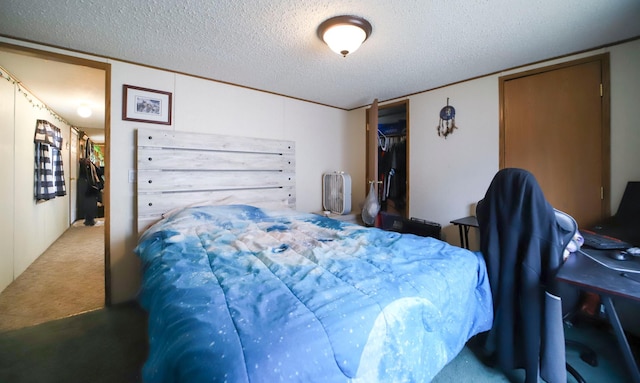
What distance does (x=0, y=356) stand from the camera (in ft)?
5.56

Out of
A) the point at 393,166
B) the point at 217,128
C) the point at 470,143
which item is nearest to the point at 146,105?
the point at 217,128

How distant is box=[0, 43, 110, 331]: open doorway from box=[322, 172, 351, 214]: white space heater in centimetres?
A: 250

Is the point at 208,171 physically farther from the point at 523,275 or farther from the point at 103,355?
the point at 523,275

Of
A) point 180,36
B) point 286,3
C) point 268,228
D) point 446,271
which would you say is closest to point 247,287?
point 446,271

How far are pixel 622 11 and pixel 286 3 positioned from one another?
2.18m

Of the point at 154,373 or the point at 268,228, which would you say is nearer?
the point at 154,373

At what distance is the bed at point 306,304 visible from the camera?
28.0 inches

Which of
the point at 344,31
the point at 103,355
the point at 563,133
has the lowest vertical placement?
the point at 103,355

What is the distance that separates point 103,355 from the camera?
174cm

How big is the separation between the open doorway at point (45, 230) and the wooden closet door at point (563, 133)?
384 centimetres

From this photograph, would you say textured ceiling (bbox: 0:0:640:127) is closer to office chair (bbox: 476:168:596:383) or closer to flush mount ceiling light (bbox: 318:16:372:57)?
flush mount ceiling light (bbox: 318:16:372:57)

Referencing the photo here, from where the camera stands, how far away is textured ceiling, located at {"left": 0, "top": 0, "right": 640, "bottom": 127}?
1.62 metres

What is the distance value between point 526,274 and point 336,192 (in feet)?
7.96

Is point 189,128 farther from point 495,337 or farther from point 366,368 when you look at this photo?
point 495,337
